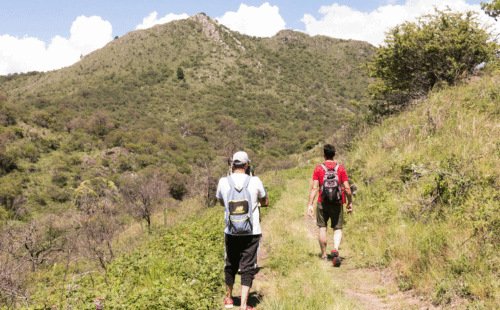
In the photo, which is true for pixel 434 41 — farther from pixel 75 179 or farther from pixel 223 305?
pixel 75 179

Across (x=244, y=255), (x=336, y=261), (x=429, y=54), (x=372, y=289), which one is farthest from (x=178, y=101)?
(x=372, y=289)

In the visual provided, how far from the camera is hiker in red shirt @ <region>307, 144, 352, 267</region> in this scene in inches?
179

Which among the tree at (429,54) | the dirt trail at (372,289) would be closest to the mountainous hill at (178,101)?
the tree at (429,54)

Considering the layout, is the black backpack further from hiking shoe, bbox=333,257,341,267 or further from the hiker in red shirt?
hiking shoe, bbox=333,257,341,267

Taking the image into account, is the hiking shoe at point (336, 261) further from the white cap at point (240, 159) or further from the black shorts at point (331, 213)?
the white cap at point (240, 159)

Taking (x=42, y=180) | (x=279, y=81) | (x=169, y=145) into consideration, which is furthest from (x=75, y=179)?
(x=279, y=81)

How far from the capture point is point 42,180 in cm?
3712

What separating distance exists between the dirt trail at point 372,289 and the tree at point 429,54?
21.4ft

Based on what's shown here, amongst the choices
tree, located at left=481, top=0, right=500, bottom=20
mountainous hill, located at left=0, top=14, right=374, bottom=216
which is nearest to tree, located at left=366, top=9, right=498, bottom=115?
tree, located at left=481, top=0, right=500, bottom=20

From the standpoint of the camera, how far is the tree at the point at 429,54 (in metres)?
8.72

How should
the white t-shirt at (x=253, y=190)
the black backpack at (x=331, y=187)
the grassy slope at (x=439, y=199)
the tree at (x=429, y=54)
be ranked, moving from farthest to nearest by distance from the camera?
1. the tree at (x=429, y=54)
2. the black backpack at (x=331, y=187)
3. the white t-shirt at (x=253, y=190)
4. the grassy slope at (x=439, y=199)

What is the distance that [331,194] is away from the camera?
4.52 meters

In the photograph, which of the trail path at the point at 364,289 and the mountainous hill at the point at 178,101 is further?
the mountainous hill at the point at 178,101

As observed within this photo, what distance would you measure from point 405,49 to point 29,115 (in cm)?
6054
